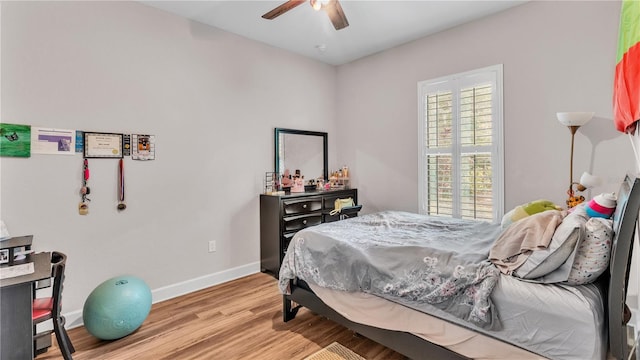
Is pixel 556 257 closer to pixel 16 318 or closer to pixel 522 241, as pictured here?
pixel 522 241

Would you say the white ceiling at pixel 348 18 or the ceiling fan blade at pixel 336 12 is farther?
the white ceiling at pixel 348 18

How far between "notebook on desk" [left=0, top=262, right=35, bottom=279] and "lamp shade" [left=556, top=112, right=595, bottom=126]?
376 cm

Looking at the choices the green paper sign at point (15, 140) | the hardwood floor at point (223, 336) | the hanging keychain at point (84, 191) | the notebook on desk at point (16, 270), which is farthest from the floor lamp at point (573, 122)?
the green paper sign at point (15, 140)

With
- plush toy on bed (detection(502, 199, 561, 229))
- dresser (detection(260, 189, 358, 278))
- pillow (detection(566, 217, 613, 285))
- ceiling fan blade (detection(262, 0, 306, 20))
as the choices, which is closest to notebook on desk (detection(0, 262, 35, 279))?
dresser (detection(260, 189, 358, 278))

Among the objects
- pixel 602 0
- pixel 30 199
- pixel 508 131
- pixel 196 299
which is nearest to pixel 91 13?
pixel 30 199

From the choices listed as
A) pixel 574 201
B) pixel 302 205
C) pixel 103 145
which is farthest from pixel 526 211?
pixel 103 145

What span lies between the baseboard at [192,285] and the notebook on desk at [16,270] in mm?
Answer: 952

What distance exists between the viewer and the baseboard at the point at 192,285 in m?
2.45

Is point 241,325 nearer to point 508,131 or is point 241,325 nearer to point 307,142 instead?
point 307,142

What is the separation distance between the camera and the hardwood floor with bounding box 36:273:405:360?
204cm

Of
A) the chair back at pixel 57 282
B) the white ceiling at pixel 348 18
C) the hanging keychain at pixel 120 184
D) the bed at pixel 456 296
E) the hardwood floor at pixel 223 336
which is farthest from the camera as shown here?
the white ceiling at pixel 348 18

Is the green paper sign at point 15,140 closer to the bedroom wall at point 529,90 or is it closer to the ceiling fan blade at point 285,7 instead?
the ceiling fan blade at point 285,7

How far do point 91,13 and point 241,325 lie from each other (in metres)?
2.85

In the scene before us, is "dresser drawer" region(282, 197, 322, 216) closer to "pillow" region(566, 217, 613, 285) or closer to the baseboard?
the baseboard
